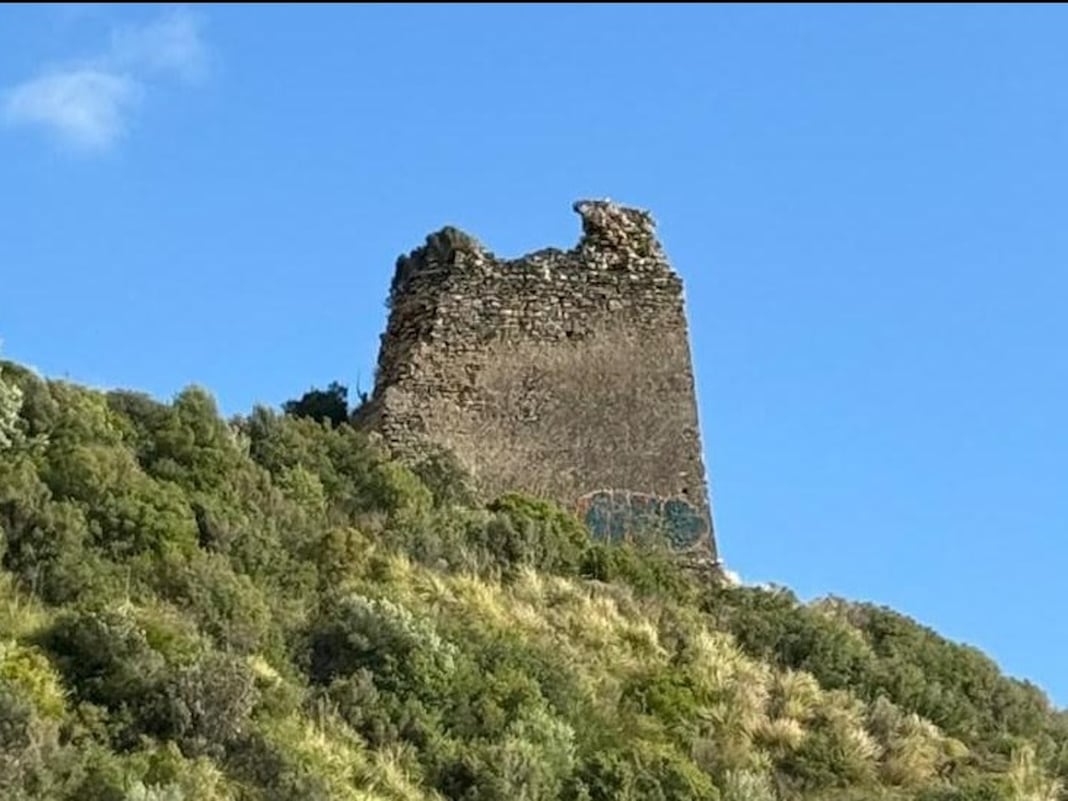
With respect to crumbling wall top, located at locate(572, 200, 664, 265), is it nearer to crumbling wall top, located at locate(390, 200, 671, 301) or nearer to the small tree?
crumbling wall top, located at locate(390, 200, 671, 301)

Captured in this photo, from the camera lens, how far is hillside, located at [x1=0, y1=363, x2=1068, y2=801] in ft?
42.0

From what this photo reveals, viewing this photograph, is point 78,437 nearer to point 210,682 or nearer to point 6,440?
point 6,440

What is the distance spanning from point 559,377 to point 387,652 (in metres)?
5.20

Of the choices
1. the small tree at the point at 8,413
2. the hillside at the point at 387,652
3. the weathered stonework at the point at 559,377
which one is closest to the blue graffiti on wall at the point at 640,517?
the weathered stonework at the point at 559,377

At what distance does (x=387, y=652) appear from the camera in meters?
14.5

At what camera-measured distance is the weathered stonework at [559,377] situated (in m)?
18.8

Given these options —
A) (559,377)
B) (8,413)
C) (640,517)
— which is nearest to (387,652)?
(8,413)

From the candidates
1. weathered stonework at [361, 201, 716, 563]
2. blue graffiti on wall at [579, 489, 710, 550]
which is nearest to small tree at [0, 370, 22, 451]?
weathered stonework at [361, 201, 716, 563]

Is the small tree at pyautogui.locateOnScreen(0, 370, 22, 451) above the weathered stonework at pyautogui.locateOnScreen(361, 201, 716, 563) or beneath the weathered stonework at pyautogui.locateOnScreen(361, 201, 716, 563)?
beneath

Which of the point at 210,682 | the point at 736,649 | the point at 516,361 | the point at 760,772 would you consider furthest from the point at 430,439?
the point at 210,682

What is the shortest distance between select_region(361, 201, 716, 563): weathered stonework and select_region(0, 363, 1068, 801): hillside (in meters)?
0.76

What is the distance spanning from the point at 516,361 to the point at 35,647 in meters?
6.91

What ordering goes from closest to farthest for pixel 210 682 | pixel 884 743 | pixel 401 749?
pixel 210 682, pixel 401 749, pixel 884 743

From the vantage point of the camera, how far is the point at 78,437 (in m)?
16.0
